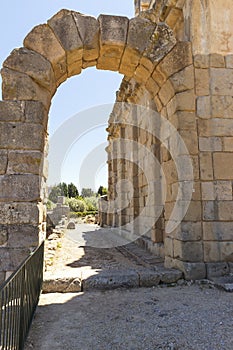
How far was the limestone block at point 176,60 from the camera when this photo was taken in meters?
4.71

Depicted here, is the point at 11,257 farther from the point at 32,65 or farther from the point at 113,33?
the point at 113,33

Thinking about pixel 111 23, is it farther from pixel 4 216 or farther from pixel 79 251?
pixel 79 251

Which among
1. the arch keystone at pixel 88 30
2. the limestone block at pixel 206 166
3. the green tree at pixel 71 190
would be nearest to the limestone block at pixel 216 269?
the limestone block at pixel 206 166

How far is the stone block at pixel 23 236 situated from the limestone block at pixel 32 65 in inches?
85.1

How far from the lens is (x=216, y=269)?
13.8 ft

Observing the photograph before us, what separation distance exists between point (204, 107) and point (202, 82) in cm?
46

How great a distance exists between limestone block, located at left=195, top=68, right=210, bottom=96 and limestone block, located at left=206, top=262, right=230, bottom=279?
9.25ft

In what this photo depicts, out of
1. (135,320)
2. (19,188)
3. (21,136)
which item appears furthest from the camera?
(21,136)

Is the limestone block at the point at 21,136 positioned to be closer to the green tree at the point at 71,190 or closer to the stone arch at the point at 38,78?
the stone arch at the point at 38,78

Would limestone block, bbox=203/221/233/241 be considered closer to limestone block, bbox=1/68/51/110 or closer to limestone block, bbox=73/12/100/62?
limestone block, bbox=1/68/51/110

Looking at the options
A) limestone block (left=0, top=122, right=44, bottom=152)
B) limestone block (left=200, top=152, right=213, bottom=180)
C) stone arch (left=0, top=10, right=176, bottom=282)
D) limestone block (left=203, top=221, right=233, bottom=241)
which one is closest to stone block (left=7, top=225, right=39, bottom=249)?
stone arch (left=0, top=10, right=176, bottom=282)

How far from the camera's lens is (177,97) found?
4.64 meters

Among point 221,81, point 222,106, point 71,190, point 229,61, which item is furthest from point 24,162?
point 71,190

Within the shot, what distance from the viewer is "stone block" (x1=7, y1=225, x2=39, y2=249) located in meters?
3.77
